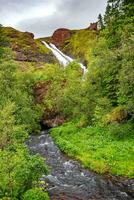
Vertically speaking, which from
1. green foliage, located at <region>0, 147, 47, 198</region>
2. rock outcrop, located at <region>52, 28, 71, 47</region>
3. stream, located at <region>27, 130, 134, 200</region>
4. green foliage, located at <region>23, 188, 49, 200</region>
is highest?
rock outcrop, located at <region>52, 28, 71, 47</region>

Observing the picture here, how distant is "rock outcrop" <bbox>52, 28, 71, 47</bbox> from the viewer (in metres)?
186

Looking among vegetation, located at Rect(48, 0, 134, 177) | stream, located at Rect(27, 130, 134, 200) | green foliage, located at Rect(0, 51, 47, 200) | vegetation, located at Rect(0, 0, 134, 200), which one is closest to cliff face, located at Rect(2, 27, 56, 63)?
vegetation, located at Rect(0, 0, 134, 200)

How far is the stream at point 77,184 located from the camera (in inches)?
1276

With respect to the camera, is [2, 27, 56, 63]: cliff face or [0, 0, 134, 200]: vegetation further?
[2, 27, 56, 63]: cliff face

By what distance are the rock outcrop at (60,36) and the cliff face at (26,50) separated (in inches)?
794

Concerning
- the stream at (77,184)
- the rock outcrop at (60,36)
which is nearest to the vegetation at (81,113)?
the stream at (77,184)

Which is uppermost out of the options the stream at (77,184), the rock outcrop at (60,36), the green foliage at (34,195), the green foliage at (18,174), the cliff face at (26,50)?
the rock outcrop at (60,36)


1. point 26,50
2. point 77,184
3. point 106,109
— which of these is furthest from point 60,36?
point 77,184

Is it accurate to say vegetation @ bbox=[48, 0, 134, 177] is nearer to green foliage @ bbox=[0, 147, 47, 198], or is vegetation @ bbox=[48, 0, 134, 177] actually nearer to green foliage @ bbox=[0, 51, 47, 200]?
green foliage @ bbox=[0, 51, 47, 200]

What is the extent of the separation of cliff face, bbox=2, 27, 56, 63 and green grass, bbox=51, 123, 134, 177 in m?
71.8

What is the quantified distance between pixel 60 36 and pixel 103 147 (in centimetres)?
14889

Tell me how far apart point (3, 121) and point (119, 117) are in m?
18.5

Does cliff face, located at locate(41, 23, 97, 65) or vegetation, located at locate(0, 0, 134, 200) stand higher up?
cliff face, located at locate(41, 23, 97, 65)

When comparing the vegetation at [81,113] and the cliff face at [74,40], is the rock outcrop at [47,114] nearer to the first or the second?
the vegetation at [81,113]
